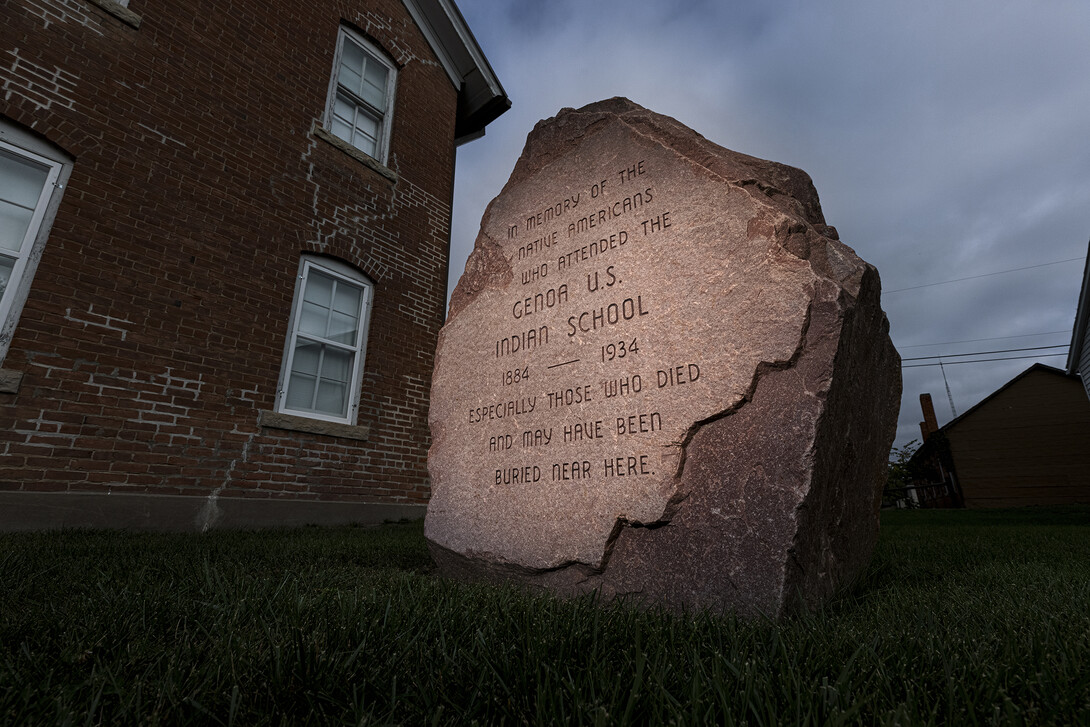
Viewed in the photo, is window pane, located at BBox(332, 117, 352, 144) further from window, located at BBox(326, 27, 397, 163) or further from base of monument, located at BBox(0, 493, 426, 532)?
base of monument, located at BBox(0, 493, 426, 532)

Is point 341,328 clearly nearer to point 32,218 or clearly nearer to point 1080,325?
point 32,218

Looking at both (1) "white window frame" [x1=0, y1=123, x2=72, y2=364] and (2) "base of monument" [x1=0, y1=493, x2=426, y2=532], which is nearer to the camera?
(2) "base of monument" [x1=0, y1=493, x2=426, y2=532]

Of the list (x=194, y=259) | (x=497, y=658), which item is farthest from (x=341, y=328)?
(x=497, y=658)

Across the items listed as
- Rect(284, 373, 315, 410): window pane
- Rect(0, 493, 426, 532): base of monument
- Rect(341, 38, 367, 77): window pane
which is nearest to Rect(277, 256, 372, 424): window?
Rect(284, 373, 315, 410): window pane

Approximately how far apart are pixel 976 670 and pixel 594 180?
105 inches

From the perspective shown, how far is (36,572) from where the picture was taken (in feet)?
7.75

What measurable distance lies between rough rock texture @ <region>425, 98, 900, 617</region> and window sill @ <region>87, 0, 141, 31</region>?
4.71 m

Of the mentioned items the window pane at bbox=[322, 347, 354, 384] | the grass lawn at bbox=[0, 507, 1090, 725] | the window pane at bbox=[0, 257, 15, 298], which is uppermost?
the window pane at bbox=[0, 257, 15, 298]

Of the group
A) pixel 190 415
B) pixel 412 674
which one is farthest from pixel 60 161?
pixel 412 674

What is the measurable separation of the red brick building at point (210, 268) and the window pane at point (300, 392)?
0.6 inches

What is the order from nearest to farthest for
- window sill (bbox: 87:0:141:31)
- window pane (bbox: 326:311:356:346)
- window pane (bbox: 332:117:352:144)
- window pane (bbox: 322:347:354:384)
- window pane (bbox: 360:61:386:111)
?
1. window sill (bbox: 87:0:141:31)
2. window pane (bbox: 322:347:354:384)
3. window pane (bbox: 326:311:356:346)
4. window pane (bbox: 332:117:352:144)
5. window pane (bbox: 360:61:386:111)

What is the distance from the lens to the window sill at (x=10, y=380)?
424 cm

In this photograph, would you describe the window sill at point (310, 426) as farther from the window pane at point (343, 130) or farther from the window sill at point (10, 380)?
the window pane at point (343, 130)

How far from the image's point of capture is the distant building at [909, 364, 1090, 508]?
20.0m
